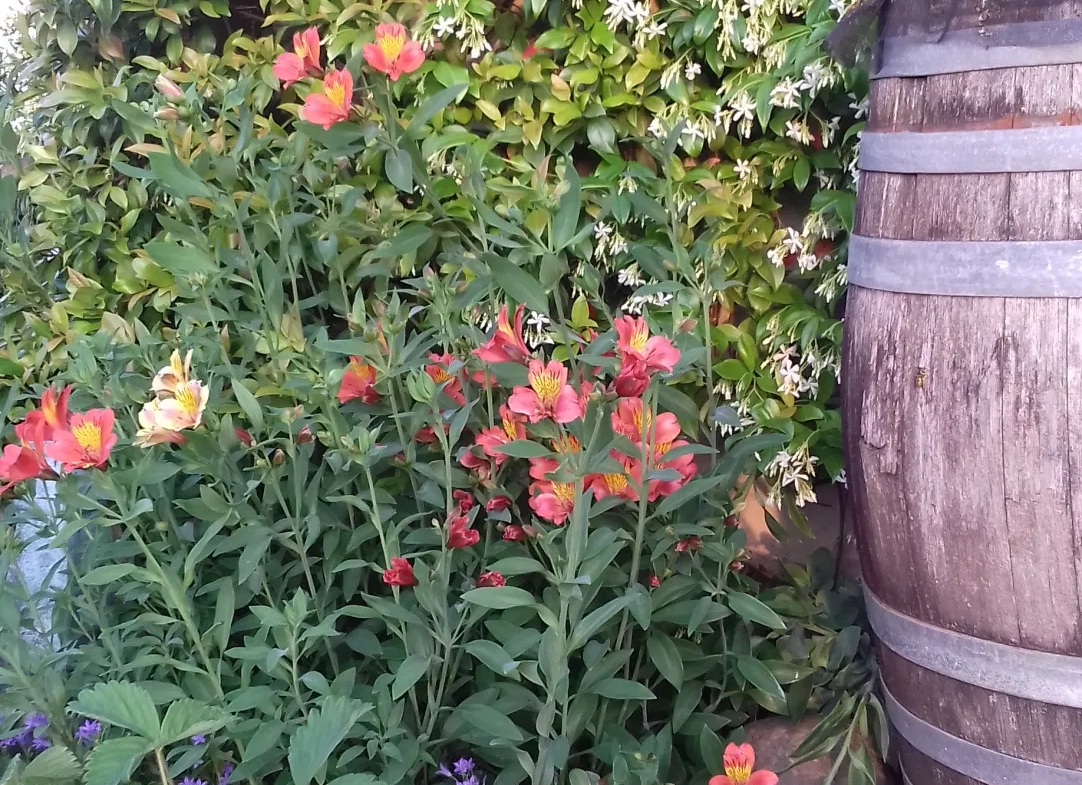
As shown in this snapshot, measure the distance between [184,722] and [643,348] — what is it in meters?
0.60

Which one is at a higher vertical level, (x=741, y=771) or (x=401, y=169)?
(x=401, y=169)

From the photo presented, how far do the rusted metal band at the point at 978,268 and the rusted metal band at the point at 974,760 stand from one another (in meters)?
0.52

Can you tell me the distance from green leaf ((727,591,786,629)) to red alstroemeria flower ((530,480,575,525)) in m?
0.27

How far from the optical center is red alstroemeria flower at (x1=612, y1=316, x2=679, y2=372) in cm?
87

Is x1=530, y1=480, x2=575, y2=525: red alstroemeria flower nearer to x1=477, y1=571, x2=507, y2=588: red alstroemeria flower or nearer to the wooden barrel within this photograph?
A: x1=477, y1=571, x2=507, y2=588: red alstroemeria flower

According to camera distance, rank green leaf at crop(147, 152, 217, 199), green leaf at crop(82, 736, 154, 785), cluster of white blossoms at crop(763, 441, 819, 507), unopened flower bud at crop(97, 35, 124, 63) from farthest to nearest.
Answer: unopened flower bud at crop(97, 35, 124, 63)
cluster of white blossoms at crop(763, 441, 819, 507)
green leaf at crop(147, 152, 217, 199)
green leaf at crop(82, 736, 154, 785)

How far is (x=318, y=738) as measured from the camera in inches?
32.1

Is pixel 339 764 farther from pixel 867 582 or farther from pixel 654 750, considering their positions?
pixel 867 582

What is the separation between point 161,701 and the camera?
1000mm

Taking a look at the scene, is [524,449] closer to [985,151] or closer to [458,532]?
[458,532]

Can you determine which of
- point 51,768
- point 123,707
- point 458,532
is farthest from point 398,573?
point 51,768

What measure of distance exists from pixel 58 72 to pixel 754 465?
4.79ft

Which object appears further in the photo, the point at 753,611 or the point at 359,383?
the point at 359,383

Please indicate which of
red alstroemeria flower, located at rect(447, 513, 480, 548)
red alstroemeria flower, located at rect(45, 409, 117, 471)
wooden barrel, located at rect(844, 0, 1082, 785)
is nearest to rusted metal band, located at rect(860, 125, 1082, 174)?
wooden barrel, located at rect(844, 0, 1082, 785)
